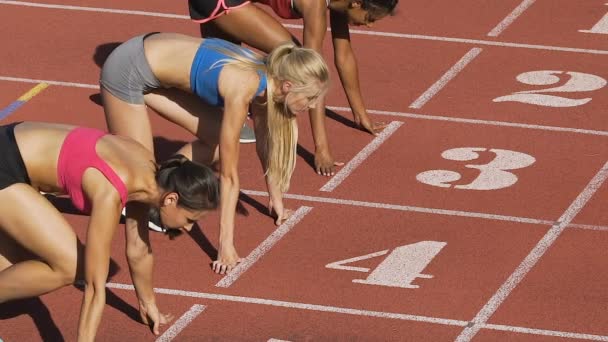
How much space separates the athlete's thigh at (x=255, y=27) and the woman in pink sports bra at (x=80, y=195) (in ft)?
8.66

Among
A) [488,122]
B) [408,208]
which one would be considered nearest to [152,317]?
[408,208]

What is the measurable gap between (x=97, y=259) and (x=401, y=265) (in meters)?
2.47

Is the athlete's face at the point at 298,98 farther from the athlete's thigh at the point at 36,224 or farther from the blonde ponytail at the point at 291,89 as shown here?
the athlete's thigh at the point at 36,224

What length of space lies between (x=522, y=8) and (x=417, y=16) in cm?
112

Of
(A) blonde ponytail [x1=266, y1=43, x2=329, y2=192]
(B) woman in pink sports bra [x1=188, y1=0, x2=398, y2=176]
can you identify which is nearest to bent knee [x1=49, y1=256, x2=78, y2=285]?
(A) blonde ponytail [x1=266, y1=43, x2=329, y2=192]

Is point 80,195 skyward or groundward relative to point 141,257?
skyward

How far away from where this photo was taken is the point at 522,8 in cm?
1478

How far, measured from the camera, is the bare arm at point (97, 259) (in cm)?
705

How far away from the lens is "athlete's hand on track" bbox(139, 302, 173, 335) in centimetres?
804

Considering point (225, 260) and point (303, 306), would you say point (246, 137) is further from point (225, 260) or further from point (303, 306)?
point (303, 306)

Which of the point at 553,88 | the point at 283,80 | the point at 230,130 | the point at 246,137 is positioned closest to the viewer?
the point at 283,80

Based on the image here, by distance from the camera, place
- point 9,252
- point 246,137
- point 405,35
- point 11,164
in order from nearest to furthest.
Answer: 1. point 11,164
2. point 9,252
3. point 246,137
4. point 405,35

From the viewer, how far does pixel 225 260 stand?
29.0 feet

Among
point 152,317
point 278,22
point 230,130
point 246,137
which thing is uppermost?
point 278,22
